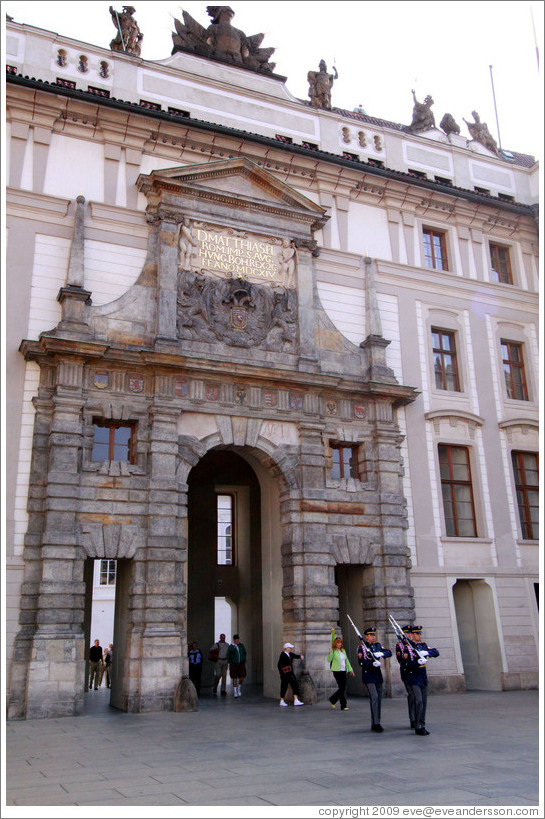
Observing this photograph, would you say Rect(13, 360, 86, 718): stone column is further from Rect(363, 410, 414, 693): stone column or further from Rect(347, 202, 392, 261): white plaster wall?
Rect(347, 202, 392, 261): white plaster wall

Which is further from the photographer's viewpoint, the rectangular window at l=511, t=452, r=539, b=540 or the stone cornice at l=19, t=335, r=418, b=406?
the rectangular window at l=511, t=452, r=539, b=540

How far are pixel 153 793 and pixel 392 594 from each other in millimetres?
13702

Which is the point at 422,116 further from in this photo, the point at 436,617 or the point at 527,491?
the point at 436,617

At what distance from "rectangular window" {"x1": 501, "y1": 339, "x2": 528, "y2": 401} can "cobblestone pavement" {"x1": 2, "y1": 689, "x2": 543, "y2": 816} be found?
1228 centimetres

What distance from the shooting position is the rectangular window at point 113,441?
1902 centimetres

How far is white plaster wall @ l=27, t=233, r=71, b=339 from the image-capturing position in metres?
19.0

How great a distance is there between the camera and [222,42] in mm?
24906

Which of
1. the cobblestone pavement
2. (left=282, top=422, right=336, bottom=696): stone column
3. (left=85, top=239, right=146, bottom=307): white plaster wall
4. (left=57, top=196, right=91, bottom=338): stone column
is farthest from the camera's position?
(left=85, top=239, right=146, bottom=307): white plaster wall

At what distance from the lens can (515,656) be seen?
22.6 m

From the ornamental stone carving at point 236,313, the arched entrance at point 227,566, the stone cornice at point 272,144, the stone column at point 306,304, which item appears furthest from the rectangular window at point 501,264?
the arched entrance at point 227,566

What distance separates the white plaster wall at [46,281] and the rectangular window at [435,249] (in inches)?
501

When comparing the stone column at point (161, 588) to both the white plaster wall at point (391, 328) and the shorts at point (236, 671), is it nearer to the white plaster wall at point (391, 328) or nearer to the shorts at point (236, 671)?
the shorts at point (236, 671)

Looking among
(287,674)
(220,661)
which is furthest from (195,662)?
(287,674)

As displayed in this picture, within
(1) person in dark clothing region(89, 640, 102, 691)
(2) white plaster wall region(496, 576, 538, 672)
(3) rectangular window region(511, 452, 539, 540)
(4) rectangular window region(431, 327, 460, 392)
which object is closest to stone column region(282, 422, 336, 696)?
(4) rectangular window region(431, 327, 460, 392)
